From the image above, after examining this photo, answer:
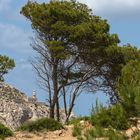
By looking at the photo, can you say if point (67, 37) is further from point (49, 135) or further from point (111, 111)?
point (111, 111)

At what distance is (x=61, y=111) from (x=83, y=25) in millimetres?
7148

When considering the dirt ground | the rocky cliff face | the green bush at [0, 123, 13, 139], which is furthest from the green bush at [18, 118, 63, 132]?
the rocky cliff face

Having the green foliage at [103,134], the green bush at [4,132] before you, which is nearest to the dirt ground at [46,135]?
Answer: the green bush at [4,132]

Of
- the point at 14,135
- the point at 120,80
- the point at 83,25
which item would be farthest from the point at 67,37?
the point at 120,80

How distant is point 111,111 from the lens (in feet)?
23.8

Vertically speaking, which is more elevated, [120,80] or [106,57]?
[106,57]

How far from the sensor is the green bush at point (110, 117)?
720 cm

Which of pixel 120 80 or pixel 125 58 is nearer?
pixel 120 80

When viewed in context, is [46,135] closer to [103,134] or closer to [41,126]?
[41,126]

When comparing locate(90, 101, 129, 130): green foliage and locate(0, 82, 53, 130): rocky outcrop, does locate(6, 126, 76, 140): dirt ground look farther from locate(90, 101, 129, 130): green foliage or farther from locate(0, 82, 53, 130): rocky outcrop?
locate(0, 82, 53, 130): rocky outcrop

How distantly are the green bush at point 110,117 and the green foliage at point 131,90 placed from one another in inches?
4.2

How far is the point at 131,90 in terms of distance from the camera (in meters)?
6.93

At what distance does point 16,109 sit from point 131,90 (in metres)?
23.2

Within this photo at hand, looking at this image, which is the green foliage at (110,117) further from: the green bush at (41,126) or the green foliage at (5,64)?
the green foliage at (5,64)
